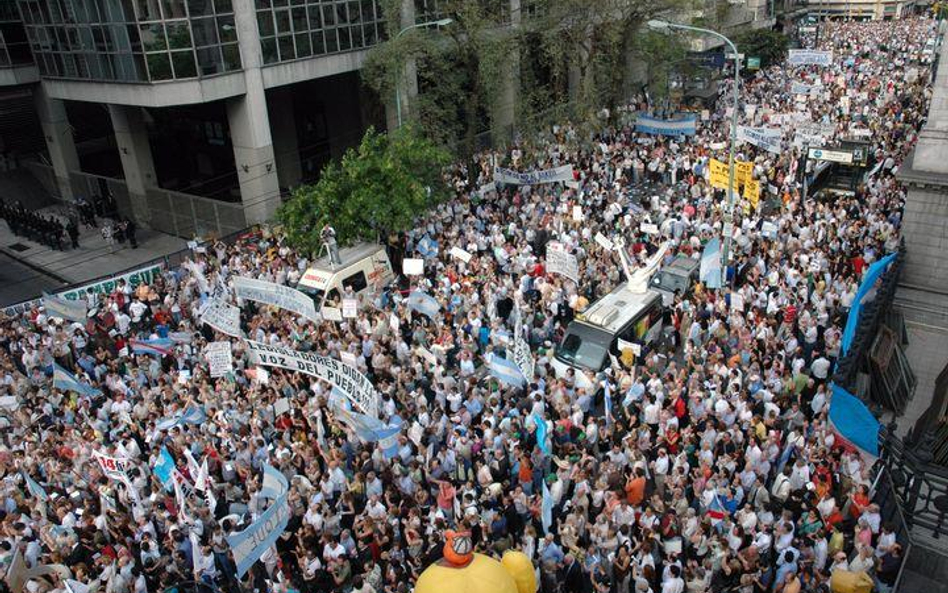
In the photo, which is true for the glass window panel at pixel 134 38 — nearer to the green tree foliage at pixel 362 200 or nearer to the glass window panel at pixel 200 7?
the glass window panel at pixel 200 7

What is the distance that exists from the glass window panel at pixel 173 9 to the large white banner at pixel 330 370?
16.1 meters

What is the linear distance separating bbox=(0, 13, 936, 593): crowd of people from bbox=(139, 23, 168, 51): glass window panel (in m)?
8.60

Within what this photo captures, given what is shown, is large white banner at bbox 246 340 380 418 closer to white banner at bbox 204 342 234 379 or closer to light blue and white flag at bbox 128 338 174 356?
white banner at bbox 204 342 234 379

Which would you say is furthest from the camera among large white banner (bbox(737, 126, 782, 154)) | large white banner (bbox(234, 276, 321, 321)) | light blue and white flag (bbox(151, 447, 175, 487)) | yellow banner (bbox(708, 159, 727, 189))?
large white banner (bbox(737, 126, 782, 154))

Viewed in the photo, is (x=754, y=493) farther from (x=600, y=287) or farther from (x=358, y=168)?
(x=358, y=168)

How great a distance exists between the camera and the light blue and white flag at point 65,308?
18.4 m

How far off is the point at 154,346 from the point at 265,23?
15.5 metres

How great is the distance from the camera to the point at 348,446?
1326 centimetres

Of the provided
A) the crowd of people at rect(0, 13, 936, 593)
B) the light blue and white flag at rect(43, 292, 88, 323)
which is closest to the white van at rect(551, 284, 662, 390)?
the crowd of people at rect(0, 13, 936, 593)

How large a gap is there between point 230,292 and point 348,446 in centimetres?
821

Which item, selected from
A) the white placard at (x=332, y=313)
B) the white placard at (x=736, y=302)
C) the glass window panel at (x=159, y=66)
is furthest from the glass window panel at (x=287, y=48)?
the white placard at (x=736, y=302)

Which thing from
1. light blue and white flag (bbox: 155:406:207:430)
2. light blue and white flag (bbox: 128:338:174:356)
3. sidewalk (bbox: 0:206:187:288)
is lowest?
sidewalk (bbox: 0:206:187:288)

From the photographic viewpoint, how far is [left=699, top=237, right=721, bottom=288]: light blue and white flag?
681 inches

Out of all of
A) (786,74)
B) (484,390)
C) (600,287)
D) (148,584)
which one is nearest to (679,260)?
(600,287)
